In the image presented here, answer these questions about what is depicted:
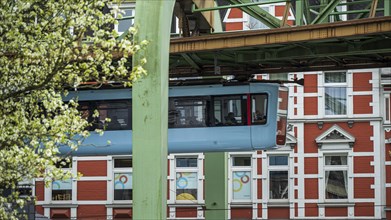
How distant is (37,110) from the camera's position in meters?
14.4

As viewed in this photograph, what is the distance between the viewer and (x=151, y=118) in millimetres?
18188

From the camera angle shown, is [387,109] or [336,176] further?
[336,176]

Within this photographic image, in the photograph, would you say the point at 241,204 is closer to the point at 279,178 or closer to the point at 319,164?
the point at 279,178

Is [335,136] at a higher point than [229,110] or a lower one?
lower

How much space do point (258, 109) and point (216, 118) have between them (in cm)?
100

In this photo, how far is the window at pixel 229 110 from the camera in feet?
78.0

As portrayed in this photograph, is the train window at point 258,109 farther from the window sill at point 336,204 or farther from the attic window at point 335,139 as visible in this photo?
the window sill at point 336,204

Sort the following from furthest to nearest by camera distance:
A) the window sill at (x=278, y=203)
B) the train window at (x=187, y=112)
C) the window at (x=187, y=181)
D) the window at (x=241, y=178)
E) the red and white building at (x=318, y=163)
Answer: the window at (x=187, y=181) → the window at (x=241, y=178) → the window sill at (x=278, y=203) → the red and white building at (x=318, y=163) → the train window at (x=187, y=112)

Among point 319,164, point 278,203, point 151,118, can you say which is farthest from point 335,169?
point 151,118

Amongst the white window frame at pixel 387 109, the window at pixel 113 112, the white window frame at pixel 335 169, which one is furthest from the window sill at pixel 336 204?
the window at pixel 113 112

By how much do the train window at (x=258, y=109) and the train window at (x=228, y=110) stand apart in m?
0.23

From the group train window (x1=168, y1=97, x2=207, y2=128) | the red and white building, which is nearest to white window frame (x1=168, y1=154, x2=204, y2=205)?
the red and white building

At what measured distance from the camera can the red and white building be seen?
36969 mm

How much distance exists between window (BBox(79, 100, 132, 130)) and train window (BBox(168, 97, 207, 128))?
1093 mm
